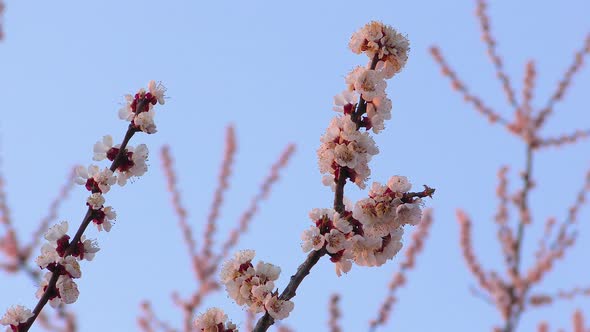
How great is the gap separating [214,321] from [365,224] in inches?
25.4

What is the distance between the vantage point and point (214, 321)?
269 cm

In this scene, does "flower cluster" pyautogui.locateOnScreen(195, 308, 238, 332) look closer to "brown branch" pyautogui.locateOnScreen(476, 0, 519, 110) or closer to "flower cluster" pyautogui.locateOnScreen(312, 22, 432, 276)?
"flower cluster" pyautogui.locateOnScreen(312, 22, 432, 276)

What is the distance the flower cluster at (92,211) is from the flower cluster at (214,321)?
0.52 metres

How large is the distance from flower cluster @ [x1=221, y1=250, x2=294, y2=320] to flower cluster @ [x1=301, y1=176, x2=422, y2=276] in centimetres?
19

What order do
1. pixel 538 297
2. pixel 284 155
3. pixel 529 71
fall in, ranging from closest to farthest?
pixel 538 297
pixel 529 71
pixel 284 155

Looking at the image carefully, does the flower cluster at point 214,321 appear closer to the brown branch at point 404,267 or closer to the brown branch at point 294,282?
the brown branch at point 294,282

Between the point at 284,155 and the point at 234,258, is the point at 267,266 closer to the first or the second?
the point at 234,258

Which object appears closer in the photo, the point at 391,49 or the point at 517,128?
the point at 391,49

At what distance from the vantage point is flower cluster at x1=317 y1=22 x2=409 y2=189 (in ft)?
9.29

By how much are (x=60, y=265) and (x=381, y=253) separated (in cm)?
121

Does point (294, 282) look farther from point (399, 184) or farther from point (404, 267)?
point (404, 267)

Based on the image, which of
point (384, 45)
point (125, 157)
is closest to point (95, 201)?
point (125, 157)

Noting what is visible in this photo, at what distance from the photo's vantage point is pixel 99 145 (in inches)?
121

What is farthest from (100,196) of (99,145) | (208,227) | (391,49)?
(208,227)
